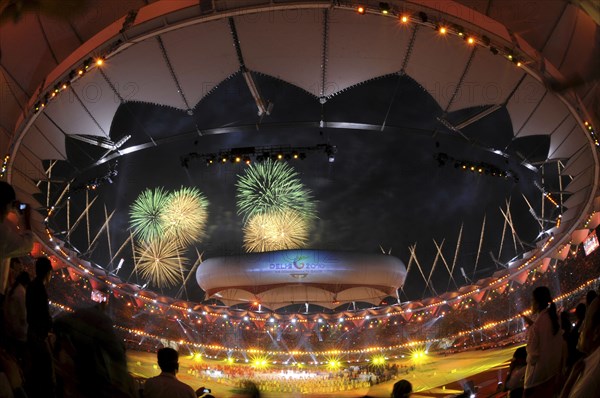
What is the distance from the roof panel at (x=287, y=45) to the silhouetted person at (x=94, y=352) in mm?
12936

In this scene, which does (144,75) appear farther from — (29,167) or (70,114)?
(29,167)

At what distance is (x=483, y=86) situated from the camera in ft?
56.8

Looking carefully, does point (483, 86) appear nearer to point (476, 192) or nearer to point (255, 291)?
point (255, 291)

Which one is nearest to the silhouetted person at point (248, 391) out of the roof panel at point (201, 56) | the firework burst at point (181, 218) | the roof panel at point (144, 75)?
the roof panel at point (201, 56)

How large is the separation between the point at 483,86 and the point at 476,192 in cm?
2991

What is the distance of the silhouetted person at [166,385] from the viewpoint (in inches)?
205

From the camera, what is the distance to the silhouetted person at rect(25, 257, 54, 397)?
15.8 feet

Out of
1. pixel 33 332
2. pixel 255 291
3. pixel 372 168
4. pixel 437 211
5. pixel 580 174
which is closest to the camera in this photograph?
pixel 33 332

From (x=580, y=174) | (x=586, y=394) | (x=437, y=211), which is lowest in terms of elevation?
(x=586, y=394)

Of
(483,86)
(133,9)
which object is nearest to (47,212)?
(133,9)

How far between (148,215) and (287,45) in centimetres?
1619

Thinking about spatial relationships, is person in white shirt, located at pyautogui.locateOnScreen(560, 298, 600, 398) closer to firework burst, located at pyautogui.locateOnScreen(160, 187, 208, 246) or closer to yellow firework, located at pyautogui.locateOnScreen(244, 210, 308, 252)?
firework burst, located at pyautogui.locateOnScreen(160, 187, 208, 246)

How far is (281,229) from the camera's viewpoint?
1286 inches

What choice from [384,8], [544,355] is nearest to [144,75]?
[384,8]
